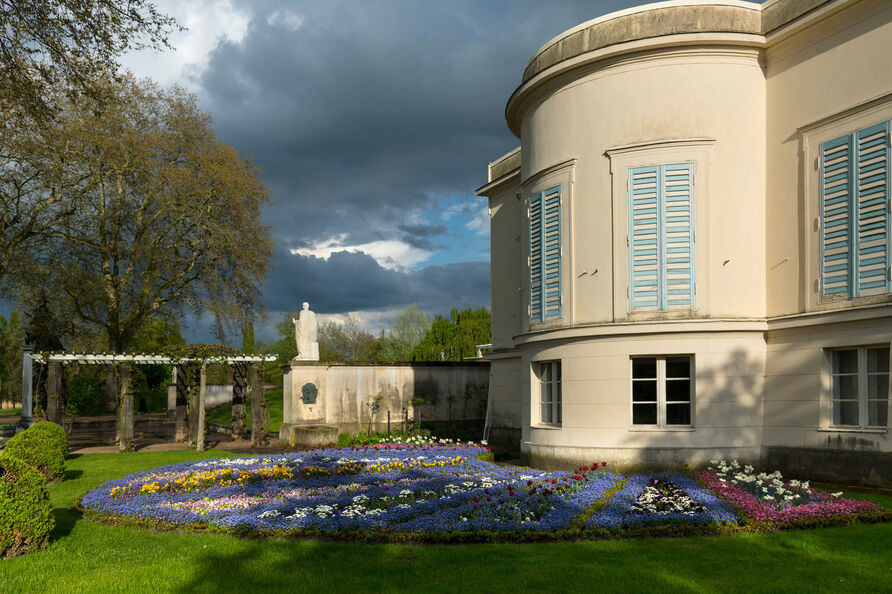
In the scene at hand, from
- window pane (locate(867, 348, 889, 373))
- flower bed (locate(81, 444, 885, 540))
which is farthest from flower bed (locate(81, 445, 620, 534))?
window pane (locate(867, 348, 889, 373))

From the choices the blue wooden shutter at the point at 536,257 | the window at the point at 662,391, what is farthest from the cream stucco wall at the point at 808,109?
the blue wooden shutter at the point at 536,257

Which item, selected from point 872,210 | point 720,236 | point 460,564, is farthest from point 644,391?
point 460,564

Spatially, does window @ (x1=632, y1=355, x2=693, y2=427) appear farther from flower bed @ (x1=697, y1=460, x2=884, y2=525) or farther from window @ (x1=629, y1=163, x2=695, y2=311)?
flower bed @ (x1=697, y1=460, x2=884, y2=525)

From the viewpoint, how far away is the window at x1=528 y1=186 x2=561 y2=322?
17.2m

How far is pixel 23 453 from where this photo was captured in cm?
1501

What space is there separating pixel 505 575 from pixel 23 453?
11.7 metres

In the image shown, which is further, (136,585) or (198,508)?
(198,508)

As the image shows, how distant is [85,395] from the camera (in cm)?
4938

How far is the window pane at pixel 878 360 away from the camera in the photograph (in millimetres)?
13156

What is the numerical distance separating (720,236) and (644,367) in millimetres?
3191

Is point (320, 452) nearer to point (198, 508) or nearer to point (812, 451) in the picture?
point (198, 508)

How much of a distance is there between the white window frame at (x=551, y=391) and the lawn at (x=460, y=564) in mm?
7639

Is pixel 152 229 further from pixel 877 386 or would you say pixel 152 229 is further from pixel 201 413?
pixel 877 386

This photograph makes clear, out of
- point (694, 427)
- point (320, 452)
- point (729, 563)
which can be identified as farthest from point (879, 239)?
point (320, 452)
